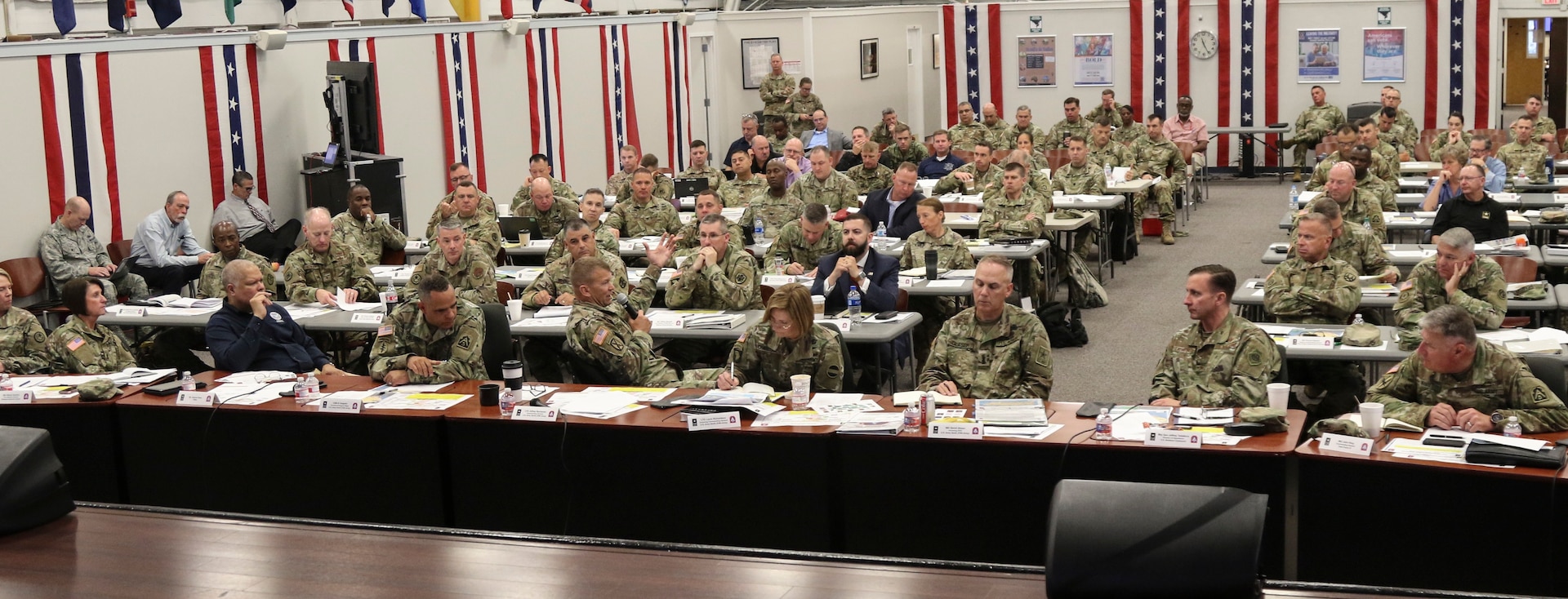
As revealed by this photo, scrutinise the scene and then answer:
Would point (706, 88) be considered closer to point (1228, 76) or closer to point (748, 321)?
point (1228, 76)

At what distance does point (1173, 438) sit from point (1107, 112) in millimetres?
13488

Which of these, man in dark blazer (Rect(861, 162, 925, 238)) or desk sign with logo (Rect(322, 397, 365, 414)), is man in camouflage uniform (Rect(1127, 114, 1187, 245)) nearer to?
man in dark blazer (Rect(861, 162, 925, 238))

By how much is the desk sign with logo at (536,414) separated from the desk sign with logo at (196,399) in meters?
1.40

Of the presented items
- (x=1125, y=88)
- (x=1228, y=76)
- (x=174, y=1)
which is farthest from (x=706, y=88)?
(x=174, y=1)

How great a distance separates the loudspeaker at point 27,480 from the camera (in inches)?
165

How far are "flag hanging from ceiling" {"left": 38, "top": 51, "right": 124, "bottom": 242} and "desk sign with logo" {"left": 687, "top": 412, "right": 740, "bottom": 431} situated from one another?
24.3ft

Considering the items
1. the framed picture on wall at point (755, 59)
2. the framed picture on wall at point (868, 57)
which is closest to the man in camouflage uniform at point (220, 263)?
the framed picture on wall at point (755, 59)

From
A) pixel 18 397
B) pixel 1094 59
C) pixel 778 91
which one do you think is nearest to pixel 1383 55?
pixel 1094 59

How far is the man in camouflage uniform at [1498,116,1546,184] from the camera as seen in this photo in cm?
1300

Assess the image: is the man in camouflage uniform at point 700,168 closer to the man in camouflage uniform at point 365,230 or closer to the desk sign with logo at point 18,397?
the man in camouflage uniform at point 365,230

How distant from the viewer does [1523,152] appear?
13242mm

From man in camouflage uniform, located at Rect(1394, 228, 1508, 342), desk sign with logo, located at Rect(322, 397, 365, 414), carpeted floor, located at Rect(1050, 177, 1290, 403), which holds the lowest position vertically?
carpeted floor, located at Rect(1050, 177, 1290, 403)

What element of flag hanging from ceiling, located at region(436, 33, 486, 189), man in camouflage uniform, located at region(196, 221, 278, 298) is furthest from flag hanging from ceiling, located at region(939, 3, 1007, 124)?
man in camouflage uniform, located at region(196, 221, 278, 298)

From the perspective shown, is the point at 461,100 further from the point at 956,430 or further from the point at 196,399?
the point at 956,430
